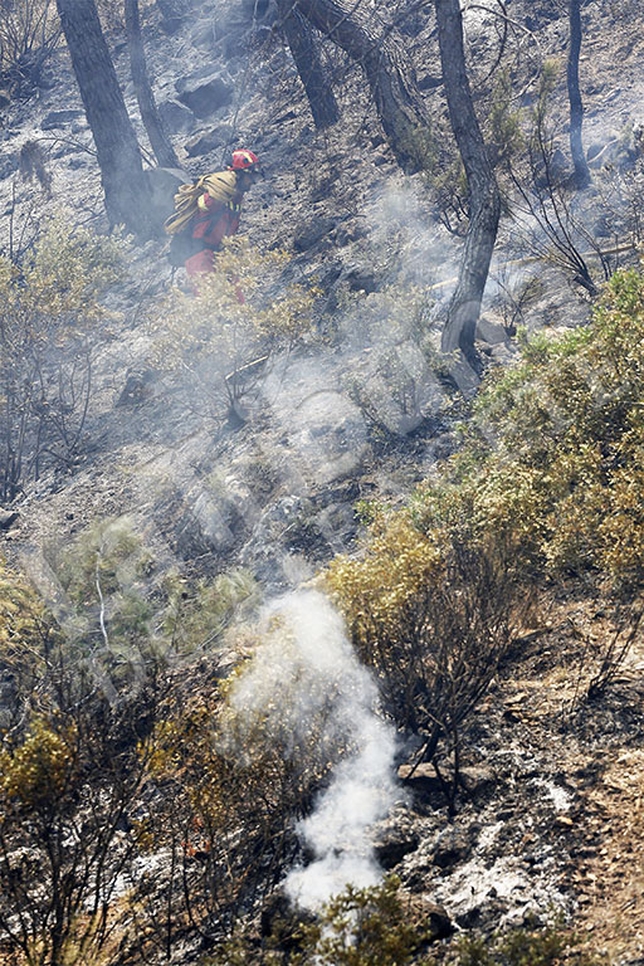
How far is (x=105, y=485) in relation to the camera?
870 cm

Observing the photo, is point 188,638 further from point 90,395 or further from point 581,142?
point 581,142

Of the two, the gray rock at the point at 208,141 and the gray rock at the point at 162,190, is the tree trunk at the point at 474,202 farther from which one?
the gray rock at the point at 208,141

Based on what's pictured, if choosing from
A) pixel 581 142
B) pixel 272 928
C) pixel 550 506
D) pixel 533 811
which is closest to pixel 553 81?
pixel 581 142

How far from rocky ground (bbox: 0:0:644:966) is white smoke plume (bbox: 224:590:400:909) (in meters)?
0.16

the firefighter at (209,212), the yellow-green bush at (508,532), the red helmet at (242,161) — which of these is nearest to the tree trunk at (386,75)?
the red helmet at (242,161)

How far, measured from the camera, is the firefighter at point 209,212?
35.9ft

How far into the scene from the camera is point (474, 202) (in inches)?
325

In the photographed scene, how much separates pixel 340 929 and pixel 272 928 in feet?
1.68

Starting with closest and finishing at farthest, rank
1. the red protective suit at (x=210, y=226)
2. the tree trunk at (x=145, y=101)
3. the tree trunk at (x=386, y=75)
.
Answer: the red protective suit at (x=210, y=226)
the tree trunk at (x=386, y=75)
the tree trunk at (x=145, y=101)

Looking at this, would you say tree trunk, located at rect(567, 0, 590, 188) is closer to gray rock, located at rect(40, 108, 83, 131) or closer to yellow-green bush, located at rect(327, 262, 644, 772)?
yellow-green bush, located at rect(327, 262, 644, 772)

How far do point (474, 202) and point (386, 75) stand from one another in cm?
455

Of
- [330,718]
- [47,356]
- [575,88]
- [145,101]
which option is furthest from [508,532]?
[145,101]

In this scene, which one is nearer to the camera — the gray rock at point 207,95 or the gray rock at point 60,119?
the gray rock at point 207,95

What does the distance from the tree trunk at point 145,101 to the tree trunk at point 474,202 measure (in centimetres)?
740
